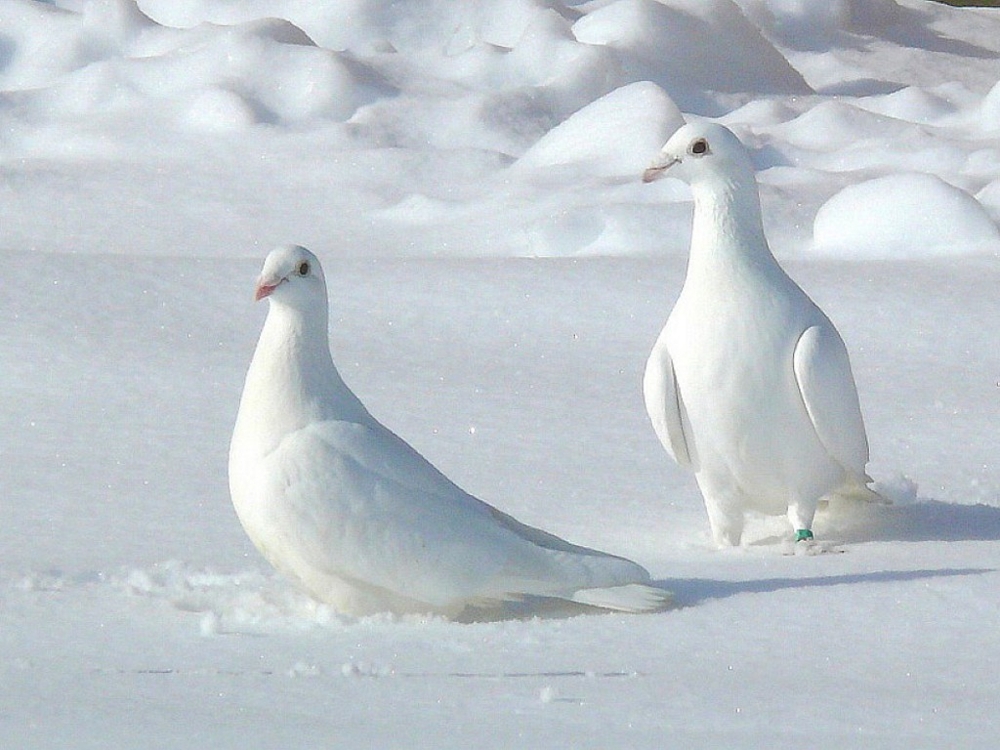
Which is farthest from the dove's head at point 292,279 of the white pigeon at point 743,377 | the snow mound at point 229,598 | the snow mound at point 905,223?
the snow mound at point 905,223

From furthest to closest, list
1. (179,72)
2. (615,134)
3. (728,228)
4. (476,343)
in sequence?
1. (179,72)
2. (615,134)
3. (476,343)
4. (728,228)

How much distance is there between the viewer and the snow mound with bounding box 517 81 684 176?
7395 millimetres

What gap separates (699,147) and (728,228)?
184 mm

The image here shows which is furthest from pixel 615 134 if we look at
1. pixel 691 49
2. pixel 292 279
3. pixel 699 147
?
pixel 292 279

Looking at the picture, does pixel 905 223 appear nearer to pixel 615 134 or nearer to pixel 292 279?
pixel 615 134

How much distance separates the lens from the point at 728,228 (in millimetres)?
3459

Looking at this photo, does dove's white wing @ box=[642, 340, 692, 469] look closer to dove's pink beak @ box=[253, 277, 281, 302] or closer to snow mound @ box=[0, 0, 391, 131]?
dove's pink beak @ box=[253, 277, 281, 302]

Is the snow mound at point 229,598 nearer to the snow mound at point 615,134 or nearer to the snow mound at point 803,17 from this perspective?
the snow mound at point 615,134

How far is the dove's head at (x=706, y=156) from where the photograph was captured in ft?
11.5

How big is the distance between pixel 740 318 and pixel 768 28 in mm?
8375

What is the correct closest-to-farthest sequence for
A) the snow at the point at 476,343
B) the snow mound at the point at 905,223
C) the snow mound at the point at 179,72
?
the snow at the point at 476,343 < the snow mound at the point at 905,223 < the snow mound at the point at 179,72

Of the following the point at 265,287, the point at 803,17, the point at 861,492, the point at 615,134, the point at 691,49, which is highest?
the point at 803,17

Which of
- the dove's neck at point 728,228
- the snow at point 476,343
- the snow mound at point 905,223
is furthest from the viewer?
the snow mound at point 905,223

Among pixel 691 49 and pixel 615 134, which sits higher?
pixel 691 49
